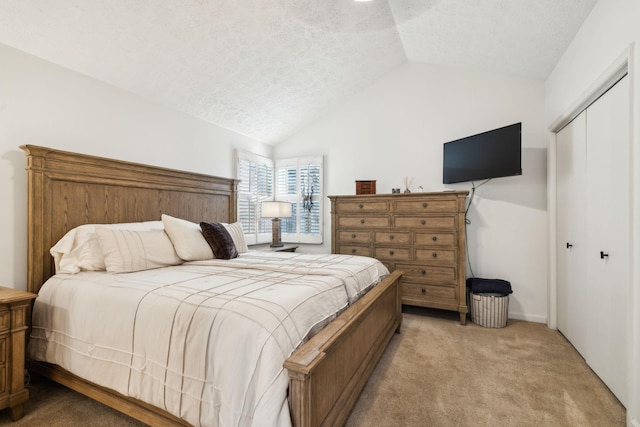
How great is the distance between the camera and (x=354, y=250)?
3857 millimetres

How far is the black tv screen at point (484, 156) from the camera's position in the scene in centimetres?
300

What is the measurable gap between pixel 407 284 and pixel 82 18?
3713 millimetres

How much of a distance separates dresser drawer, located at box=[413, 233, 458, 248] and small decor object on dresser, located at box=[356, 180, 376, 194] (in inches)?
33.7

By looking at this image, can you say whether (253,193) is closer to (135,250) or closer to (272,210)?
(272,210)

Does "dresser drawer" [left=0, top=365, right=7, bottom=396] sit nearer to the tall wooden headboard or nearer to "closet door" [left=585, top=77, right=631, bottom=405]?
the tall wooden headboard

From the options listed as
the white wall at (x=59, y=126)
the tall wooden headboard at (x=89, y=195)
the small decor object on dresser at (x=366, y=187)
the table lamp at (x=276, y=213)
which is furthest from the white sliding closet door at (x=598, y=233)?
the white wall at (x=59, y=126)

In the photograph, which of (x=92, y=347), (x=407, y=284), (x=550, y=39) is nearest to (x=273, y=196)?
(x=407, y=284)

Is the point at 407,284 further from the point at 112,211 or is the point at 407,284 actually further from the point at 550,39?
the point at 112,211

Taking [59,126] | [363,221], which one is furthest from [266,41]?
[363,221]

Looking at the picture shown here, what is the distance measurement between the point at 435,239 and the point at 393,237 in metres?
0.48

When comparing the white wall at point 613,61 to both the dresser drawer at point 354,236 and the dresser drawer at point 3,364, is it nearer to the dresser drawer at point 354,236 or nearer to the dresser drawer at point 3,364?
the dresser drawer at point 354,236

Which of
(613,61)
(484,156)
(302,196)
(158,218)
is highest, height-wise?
(613,61)

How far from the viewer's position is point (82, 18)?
2.07 meters

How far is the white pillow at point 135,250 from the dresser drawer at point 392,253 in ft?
7.36
